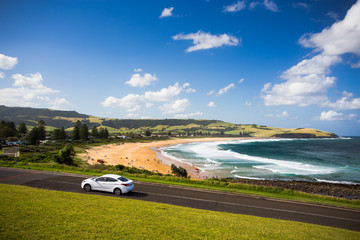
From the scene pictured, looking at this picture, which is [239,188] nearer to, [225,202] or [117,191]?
[225,202]

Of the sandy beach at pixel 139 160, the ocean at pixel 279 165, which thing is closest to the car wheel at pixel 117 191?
the sandy beach at pixel 139 160

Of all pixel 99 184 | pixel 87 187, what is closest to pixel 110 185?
pixel 99 184

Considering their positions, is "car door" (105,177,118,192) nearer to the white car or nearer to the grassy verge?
the white car

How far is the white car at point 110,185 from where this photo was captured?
643 inches

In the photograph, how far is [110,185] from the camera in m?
16.5

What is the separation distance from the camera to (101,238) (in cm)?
705

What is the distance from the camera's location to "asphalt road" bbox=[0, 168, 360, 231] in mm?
14704

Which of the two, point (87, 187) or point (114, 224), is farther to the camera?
point (87, 187)

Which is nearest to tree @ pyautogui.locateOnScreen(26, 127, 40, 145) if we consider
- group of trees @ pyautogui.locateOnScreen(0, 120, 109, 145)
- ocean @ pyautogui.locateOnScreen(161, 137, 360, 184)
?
group of trees @ pyautogui.locateOnScreen(0, 120, 109, 145)

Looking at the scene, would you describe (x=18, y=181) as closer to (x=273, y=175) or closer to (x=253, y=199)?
(x=253, y=199)

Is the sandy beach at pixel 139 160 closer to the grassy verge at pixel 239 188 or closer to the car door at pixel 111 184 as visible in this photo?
the grassy verge at pixel 239 188

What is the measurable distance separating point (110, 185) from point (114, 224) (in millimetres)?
8875

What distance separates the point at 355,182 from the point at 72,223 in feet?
172

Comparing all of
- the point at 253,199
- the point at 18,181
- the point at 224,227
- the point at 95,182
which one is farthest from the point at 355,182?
the point at 18,181
